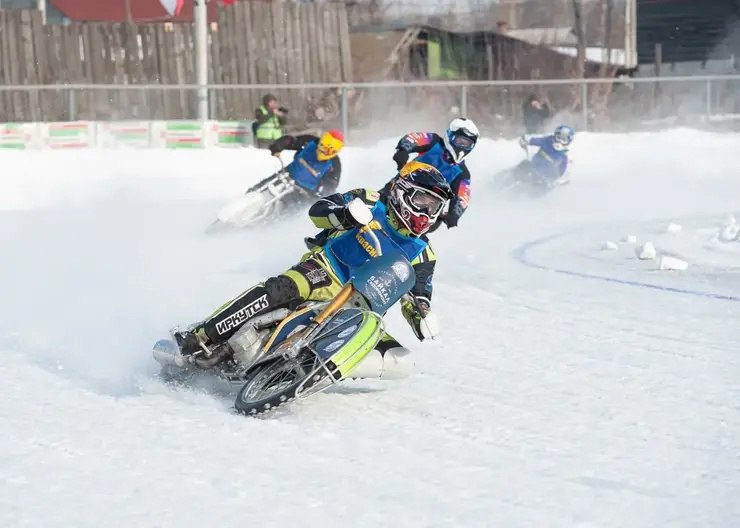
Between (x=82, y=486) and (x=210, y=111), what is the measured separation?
18.4 metres

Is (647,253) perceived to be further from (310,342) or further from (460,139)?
(310,342)

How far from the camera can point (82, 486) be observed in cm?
533

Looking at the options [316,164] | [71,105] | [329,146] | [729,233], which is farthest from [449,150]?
[71,105]

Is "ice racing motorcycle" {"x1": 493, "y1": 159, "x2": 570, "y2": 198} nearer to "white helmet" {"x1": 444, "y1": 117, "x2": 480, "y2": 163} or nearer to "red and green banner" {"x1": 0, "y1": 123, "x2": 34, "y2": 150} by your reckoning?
"red and green banner" {"x1": 0, "y1": 123, "x2": 34, "y2": 150}

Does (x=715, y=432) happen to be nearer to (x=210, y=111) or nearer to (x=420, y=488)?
(x=420, y=488)

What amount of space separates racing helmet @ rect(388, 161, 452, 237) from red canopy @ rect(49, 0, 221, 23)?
31125 millimetres

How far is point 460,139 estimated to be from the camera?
463 inches

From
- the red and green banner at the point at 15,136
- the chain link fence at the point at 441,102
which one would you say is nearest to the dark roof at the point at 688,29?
the chain link fence at the point at 441,102

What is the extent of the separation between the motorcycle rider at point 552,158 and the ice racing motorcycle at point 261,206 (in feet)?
19.7

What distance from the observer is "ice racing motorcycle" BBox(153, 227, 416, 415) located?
6.41 m

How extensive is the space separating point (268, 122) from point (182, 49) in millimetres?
7294

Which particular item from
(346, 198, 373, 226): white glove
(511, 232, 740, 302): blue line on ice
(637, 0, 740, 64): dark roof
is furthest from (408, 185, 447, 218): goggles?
(637, 0, 740, 64): dark roof

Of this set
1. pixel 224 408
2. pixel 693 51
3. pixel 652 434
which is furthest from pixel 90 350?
pixel 693 51

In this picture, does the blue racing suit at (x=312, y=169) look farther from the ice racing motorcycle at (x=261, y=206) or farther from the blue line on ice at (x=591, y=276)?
the blue line on ice at (x=591, y=276)
